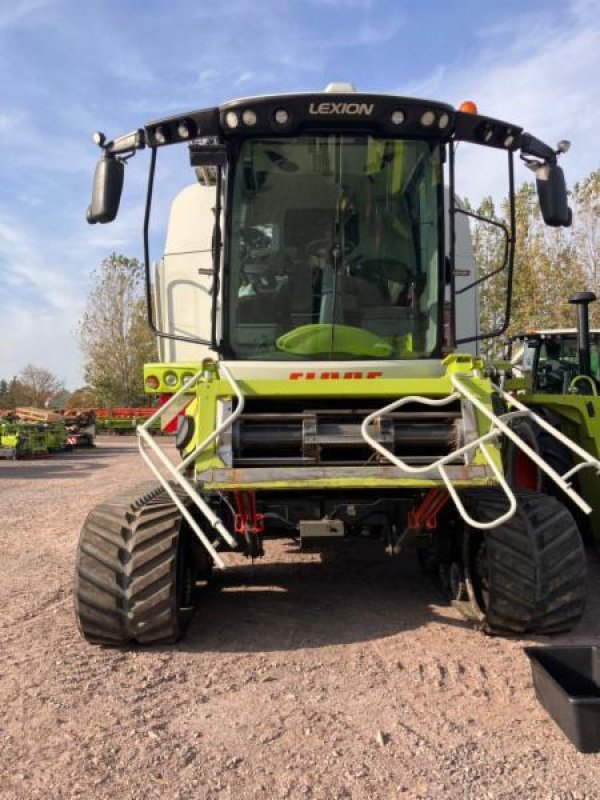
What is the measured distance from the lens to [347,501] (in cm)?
407

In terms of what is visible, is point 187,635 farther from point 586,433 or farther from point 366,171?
point 586,433

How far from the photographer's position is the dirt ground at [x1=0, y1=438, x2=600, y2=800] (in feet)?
8.26

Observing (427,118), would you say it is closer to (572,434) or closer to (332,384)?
(332,384)

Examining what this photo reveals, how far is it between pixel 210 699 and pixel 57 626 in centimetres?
157

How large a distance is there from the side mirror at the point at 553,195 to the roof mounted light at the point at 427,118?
0.75 meters

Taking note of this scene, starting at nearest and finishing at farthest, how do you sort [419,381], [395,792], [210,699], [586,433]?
[395,792]
[210,699]
[419,381]
[586,433]

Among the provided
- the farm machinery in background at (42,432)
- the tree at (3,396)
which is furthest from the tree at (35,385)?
the farm machinery in background at (42,432)

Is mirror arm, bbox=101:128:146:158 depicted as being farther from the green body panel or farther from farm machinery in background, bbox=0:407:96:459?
farm machinery in background, bbox=0:407:96:459

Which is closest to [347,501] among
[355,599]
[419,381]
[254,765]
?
[419,381]

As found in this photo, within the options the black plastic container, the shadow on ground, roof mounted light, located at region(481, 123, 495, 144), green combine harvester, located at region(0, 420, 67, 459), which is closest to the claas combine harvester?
roof mounted light, located at region(481, 123, 495, 144)

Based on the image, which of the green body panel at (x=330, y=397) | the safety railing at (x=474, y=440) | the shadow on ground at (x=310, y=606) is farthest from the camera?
the shadow on ground at (x=310, y=606)

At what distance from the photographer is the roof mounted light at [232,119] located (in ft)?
13.8

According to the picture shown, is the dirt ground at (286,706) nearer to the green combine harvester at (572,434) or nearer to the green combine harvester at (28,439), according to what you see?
the green combine harvester at (572,434)

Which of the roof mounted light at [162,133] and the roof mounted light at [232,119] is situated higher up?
the roof mounted light at [232,119]
